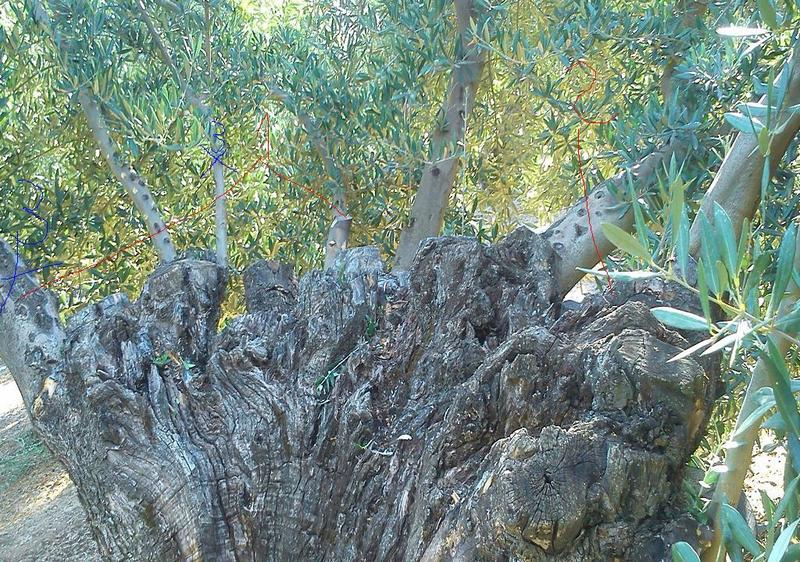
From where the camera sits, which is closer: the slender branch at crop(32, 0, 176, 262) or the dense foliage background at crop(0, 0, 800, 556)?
the dense foliage background at crop(0, 0, 800, 556)

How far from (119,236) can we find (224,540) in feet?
8.58

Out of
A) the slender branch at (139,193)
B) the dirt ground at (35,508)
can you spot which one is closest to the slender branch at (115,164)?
the slender branch at (139,193)

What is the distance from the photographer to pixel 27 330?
2957 mm

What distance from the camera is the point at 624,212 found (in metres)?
2.88

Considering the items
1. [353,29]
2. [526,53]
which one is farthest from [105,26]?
[526,53]

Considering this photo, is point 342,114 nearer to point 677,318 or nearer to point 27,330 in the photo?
point 27,330

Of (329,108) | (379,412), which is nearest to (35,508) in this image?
(329,108)

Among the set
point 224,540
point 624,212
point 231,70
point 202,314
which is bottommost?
point 224,540

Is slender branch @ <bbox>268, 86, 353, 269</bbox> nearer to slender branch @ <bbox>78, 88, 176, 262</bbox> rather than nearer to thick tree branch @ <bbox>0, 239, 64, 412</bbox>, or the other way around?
slender branch @ <bbox>78, 88, 176, 262</bbox>

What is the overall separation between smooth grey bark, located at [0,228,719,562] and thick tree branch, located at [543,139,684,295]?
441 millimetres

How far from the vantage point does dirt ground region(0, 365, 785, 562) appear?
188 inches

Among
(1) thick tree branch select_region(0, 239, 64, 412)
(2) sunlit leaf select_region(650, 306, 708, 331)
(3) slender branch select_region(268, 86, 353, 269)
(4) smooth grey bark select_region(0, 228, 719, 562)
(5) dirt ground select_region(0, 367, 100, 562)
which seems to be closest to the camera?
(2) sunlit leaf select_region(650, 306, 708, 331)

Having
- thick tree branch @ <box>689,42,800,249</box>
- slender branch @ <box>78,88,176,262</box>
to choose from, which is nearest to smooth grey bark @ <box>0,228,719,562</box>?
thick tree branch @ <box>689,42,800,249</box>

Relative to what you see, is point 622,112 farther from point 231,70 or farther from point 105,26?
point 105,26
